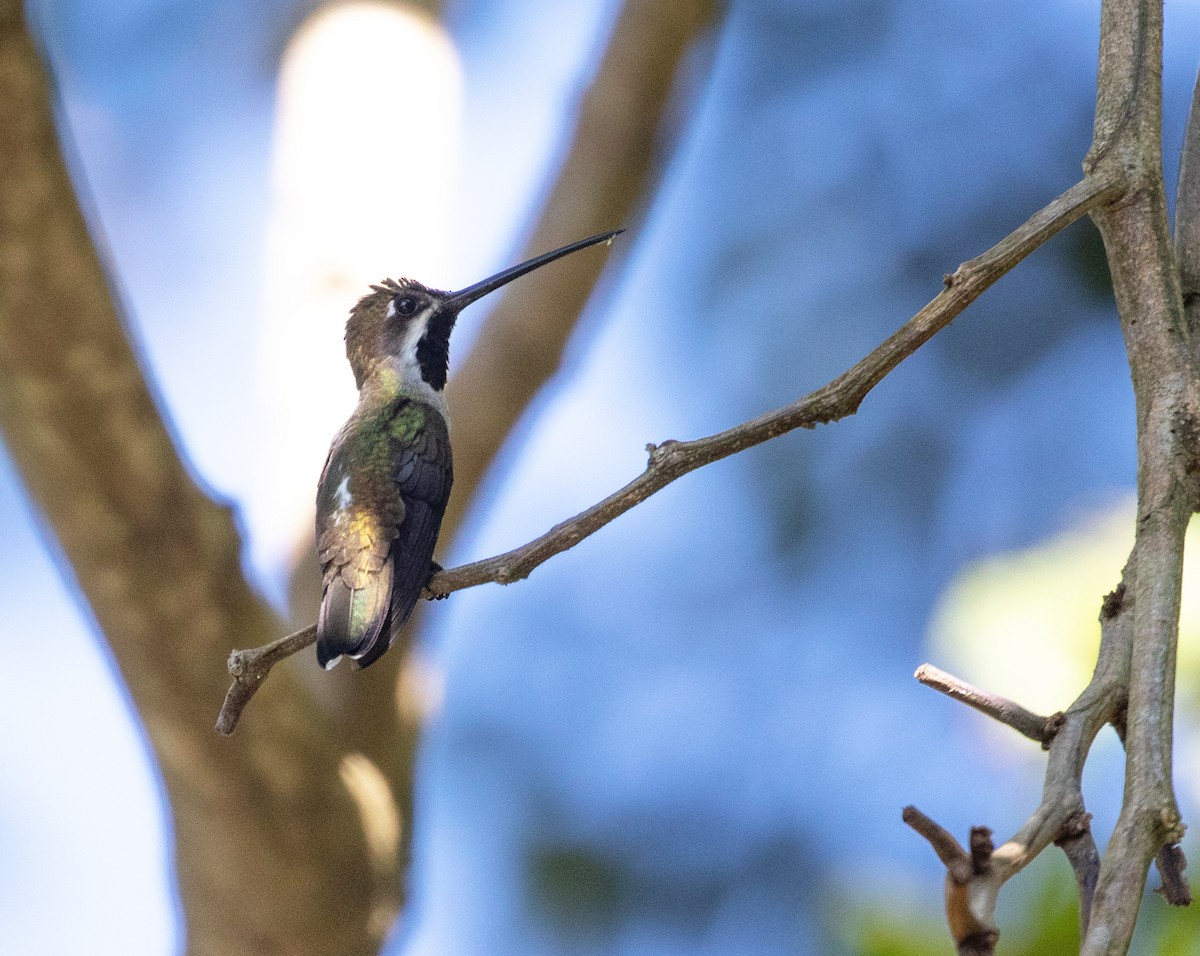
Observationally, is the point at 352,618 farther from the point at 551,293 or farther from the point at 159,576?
the point at 551,293

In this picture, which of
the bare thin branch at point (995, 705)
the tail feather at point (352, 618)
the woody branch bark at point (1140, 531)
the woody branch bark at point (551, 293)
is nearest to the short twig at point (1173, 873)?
the woody branch bark at point (1140, 531)

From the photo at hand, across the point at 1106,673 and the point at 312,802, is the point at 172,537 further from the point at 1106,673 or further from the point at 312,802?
the point at 1106,673

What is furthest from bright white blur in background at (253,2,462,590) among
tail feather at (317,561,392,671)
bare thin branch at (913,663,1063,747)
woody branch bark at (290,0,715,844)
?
bare thin branch at (913,663,1063,747)

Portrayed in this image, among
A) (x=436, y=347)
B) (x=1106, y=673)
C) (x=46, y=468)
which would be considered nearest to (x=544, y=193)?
(x=436, y=347)

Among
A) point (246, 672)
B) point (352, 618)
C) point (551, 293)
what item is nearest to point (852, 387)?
point (246, 672)

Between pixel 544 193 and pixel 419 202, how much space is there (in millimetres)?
524

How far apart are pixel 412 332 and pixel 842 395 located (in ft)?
8.15

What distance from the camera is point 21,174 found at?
13.0 ft

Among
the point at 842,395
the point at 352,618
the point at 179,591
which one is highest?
the point at 179,591

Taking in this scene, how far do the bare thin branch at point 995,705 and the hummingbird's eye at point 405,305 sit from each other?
9.03 feet

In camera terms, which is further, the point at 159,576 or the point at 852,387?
the point at 159,576

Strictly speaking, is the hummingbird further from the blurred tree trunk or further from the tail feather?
the blurred tree trunk

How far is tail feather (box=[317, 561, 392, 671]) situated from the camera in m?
2.65

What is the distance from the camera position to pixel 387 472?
3.35 meters
